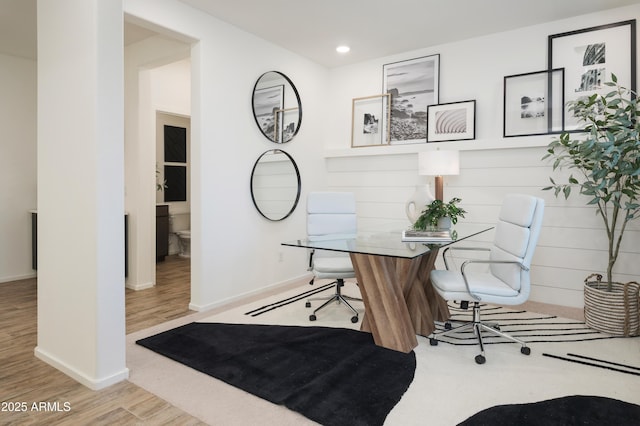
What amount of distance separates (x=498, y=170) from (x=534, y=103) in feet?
2.35

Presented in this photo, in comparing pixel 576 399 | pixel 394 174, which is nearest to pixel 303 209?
pixel 394 174

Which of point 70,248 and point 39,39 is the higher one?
point 39,39

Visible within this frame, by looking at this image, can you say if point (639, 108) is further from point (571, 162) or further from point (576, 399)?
point (576, 399)

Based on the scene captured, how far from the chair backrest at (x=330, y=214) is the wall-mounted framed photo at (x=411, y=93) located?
1.22m

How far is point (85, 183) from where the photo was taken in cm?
225

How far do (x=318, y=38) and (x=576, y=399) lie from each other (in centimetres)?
380

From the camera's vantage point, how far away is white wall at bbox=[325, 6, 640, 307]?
3689 millimetres

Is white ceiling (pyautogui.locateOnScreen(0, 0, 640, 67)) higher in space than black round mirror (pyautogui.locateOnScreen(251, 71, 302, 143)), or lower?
higher

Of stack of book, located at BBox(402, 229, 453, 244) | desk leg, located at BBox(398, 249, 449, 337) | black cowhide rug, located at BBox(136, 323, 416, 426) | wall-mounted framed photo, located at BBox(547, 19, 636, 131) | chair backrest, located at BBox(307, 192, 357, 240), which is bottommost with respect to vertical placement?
black cowhide rug, located at BBox(136, 323, 416, 426)

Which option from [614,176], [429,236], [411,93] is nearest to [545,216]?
[614,176]

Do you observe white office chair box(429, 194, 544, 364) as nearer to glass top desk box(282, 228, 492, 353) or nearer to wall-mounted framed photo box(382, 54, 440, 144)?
glass top desk box(282, 228, 492, 353)

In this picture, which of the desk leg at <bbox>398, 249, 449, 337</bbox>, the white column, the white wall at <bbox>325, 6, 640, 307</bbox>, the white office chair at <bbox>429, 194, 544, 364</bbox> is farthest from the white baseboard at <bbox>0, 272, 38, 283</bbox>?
the white office chair at <bbox>429, 194, 544, 364</bbox>

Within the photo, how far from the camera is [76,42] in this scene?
229cm

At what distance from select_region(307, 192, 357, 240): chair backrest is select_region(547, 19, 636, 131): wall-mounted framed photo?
2.18 meters
